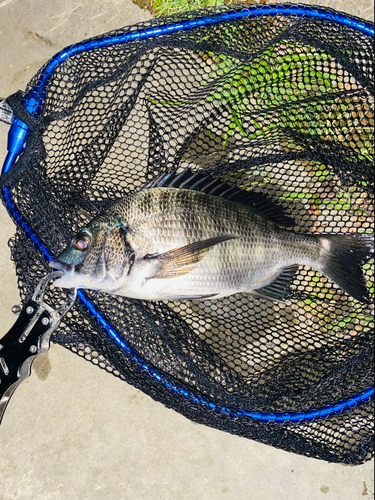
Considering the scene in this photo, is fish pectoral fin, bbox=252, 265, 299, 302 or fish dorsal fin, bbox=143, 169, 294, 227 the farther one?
fish pectoral fin, bbox=252, 265, 299, 302

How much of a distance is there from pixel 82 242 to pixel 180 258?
483 mm

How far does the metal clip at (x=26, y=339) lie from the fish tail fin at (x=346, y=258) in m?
1.47

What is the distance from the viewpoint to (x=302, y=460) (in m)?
2.61

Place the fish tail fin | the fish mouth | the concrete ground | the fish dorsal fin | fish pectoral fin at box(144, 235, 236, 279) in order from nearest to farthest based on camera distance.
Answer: the fish mouth → fish pectoral fin at box(144, 235, 236, 279) → the fish dorsal fin → the fish tail fin → the concrete ground

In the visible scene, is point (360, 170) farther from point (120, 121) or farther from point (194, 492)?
point (194, 492)

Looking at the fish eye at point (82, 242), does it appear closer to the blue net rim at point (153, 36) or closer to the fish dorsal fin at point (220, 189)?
the blue net rim at point (153, 36)

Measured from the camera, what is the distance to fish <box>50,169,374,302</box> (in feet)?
6.11

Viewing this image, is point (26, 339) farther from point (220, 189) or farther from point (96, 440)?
point (220, 189)

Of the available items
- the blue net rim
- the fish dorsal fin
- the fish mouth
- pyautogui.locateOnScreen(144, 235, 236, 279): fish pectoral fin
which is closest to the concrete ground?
the blue net rim

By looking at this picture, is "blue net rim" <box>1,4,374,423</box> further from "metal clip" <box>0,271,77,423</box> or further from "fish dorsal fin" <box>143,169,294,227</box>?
"fish dorsal fin" <box>143,169,294,227</box>

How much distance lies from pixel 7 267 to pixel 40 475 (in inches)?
55.0

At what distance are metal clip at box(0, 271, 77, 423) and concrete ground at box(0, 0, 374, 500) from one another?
0.73 meters

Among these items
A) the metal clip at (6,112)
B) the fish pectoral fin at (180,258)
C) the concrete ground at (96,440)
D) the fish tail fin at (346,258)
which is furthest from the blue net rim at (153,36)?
the concrete ground at (96,440)

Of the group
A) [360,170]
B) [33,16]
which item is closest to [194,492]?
[360,170]
